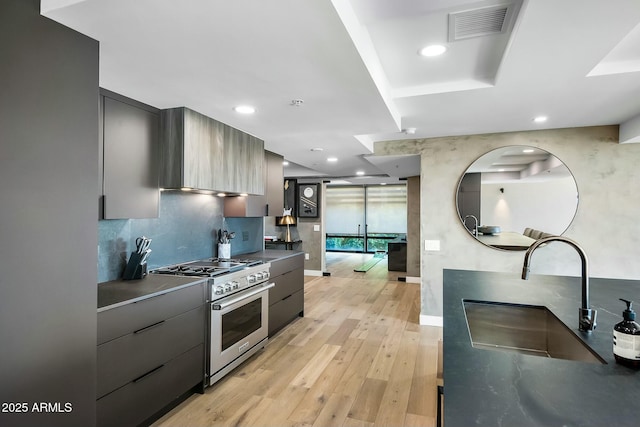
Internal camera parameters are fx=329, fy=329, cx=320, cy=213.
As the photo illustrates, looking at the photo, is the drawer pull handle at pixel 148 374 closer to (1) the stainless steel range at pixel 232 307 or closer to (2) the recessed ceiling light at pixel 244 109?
(1) the stainless steel range at pixel 232 307

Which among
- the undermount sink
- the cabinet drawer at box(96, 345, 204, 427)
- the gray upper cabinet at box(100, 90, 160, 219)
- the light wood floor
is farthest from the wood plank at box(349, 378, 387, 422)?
the gray upper cabinet at box(100, 90, 160, 219)

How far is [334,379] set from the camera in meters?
2.80

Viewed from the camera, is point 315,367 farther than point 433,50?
Yes

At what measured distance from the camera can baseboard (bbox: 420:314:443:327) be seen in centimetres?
410

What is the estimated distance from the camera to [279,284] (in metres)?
3.75

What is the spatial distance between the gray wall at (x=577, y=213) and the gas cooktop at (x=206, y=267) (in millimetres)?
2245

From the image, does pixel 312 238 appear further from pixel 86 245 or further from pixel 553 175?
pixel 86 245

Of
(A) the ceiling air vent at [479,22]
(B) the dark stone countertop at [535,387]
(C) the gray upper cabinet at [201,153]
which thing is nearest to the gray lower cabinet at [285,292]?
(C) the gray upper cabinet at [201,153]

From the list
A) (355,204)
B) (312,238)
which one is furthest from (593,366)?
(355,204)

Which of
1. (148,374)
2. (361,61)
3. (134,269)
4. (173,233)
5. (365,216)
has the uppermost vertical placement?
(361,61)

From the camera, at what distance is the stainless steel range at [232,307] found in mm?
2604

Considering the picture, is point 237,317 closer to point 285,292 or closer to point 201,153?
point 285,292

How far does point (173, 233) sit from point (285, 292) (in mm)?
1484

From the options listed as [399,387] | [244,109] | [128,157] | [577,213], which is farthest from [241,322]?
[577,213]
